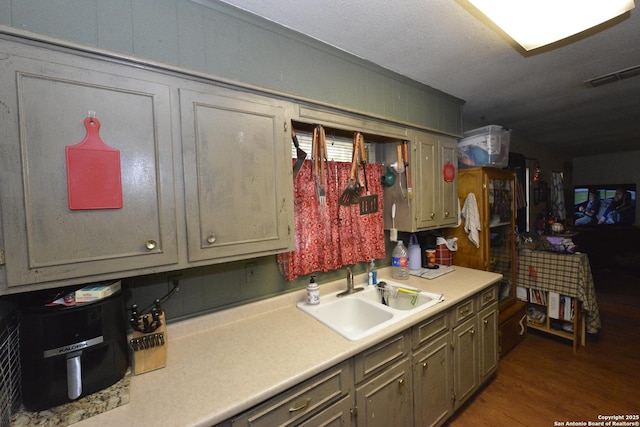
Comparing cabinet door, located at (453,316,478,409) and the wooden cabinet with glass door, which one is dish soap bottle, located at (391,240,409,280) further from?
the wooden cabinet with glass door

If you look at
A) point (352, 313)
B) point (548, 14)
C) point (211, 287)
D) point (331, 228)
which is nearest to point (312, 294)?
point (352, 313)

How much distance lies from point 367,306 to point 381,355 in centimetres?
40

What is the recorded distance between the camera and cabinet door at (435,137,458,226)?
2.16 meters

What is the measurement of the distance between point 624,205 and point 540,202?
245 cm

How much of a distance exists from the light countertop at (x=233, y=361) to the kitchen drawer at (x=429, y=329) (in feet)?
0.24

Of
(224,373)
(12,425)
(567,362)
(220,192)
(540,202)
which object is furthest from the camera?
(540,202)

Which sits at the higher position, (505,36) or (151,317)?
(505,36)

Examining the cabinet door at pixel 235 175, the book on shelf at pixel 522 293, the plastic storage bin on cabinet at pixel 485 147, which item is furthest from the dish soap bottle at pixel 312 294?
the book on shelf at pixel 522 293

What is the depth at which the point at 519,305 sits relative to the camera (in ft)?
8.80

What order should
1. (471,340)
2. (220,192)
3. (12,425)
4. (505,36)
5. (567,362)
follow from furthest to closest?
(567,362) < (471,340) < (505,36) < (220,192) < (12,425)

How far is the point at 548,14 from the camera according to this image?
4.00 feet

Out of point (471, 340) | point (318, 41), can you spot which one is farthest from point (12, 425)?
point (471, 340)

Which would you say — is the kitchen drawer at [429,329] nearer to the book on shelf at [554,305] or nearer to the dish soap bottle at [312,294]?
the dish soap bottle at [312,294]

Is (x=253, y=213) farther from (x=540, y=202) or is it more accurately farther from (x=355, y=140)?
(x=540, y=202)
